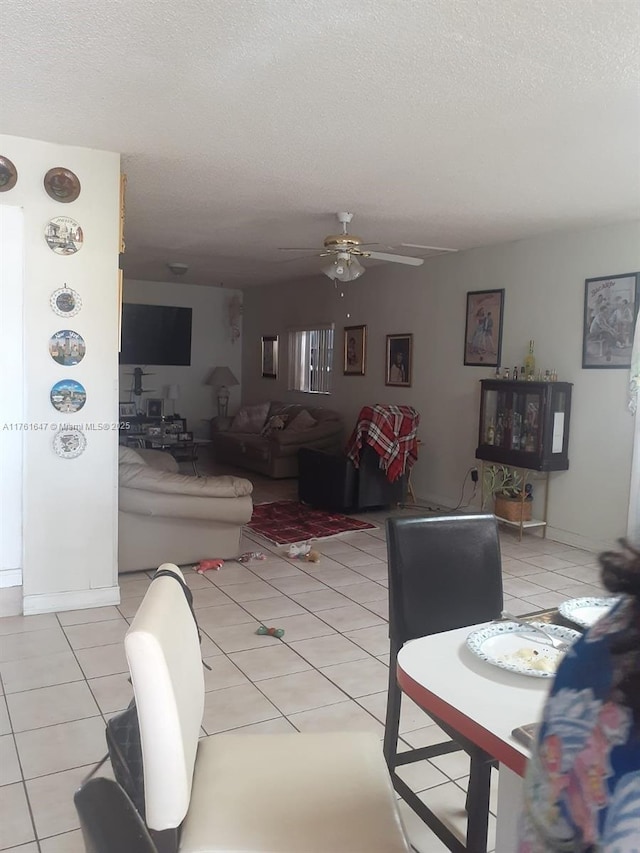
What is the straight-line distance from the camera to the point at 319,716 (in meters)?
2.60

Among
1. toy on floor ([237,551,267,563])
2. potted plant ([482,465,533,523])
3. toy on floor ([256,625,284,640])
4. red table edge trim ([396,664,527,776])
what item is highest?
red table edge trim ([396,664,527,776])

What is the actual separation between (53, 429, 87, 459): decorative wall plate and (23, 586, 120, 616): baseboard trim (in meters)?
0.77

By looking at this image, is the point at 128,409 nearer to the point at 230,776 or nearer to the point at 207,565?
the point at 207,565

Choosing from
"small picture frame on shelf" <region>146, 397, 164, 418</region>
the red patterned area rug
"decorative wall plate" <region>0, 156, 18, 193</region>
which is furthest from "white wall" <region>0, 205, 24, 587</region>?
"small picture frame on shelf" <region>146, 397, 164, 418</region>

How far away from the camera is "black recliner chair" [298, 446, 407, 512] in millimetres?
6043

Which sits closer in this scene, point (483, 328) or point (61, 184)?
point (61, 184)

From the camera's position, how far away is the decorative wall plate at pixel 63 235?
3455 millimetres

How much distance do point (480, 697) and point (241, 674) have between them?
1.92 meters

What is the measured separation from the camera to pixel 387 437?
6.02 m

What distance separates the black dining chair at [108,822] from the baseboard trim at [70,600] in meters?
2.86

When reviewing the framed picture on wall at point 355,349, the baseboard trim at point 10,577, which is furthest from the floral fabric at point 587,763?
the framed picture on wall at point 355,349

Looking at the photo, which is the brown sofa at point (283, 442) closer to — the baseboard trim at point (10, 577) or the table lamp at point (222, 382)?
the table lamp at point (222, 382)

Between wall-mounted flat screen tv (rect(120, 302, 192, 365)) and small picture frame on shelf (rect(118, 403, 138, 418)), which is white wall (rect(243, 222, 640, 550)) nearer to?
wall-mounted flat screen tv (rect(120, 302, 192, 365))

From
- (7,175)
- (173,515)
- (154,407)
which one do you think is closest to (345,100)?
(7,175)
